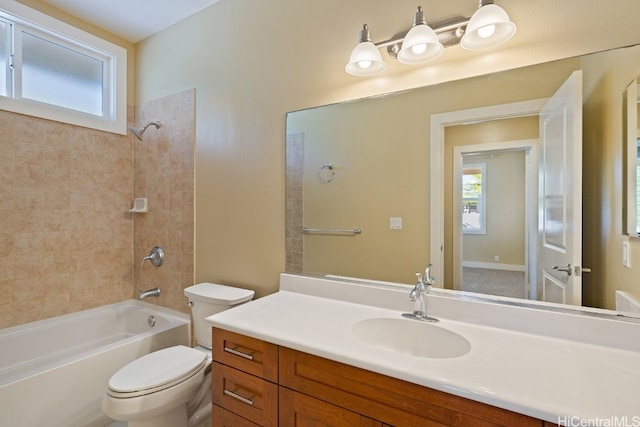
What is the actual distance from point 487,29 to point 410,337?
1.28m

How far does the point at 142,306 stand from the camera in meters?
2.53

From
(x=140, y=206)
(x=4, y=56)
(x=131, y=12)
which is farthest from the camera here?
(x=140, y=206)

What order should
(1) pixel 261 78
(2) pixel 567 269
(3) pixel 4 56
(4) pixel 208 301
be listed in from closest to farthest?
(2) pixel 567 269 < (4) pixel 208 301 < (1) pixel 261 78 < (3) pixel 4 56

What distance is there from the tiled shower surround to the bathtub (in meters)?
0.11

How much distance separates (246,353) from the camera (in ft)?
3.87

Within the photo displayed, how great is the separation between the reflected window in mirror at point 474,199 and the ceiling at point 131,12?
203cm

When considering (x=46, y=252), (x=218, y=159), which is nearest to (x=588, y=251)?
(x=218, y=159)

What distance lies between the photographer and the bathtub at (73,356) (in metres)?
1.54

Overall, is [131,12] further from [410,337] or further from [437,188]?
[410,337]

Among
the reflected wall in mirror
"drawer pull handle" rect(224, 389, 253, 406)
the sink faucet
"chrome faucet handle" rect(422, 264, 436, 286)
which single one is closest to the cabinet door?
"drawer pull handle" rect(224, 389, 253, 406)

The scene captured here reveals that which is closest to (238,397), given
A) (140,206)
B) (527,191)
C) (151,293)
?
(527,191)

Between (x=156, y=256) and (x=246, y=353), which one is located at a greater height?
(x=156, y=256)

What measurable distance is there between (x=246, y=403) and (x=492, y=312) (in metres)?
1.03

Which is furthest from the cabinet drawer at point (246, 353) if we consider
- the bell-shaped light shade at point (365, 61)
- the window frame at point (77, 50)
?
the window frame at point (77, 50)
